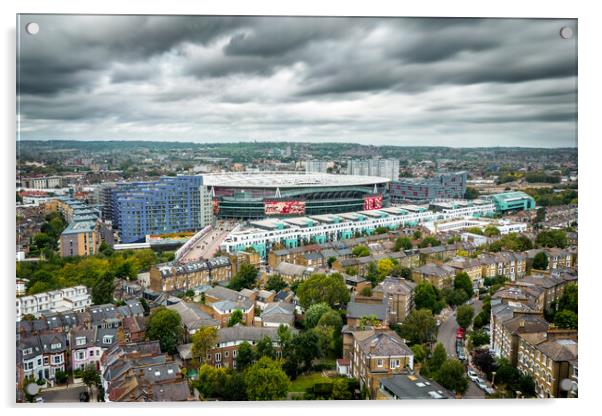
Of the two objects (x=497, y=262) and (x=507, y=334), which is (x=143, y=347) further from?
(x=497, y=262)

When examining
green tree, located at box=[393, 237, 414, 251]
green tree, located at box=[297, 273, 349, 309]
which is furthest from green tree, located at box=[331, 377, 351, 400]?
green tree, located at box=[393, 237, 414, 251]

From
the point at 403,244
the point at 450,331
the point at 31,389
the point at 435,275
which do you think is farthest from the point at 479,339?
the point at 403,244

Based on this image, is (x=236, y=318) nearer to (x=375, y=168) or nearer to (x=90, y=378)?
(x=90, y=378)

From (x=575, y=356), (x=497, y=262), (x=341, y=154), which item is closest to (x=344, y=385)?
(x=575, y=356)

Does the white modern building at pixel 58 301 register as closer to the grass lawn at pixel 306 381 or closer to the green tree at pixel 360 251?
the grass lawn at pixel 306 381

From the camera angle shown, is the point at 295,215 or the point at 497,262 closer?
the point at 497,262

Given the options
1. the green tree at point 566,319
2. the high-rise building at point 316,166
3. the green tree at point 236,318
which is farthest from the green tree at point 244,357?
the high-rise building at point 316,166
